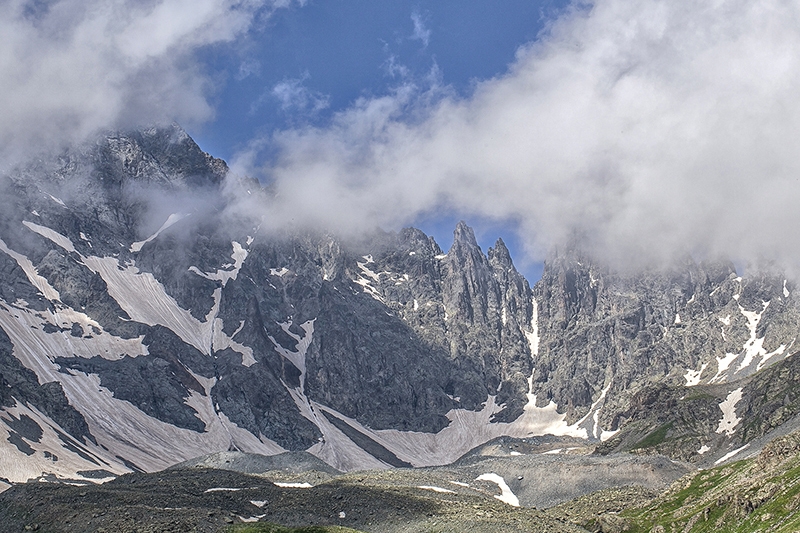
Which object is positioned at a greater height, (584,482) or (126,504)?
(584,482)

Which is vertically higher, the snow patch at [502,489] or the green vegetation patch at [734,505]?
the snow patch at [502,489]

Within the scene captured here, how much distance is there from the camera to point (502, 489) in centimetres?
15875

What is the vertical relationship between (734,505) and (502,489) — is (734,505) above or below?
below

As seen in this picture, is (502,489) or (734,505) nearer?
(734,505)

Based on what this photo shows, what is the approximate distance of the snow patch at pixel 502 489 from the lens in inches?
5935

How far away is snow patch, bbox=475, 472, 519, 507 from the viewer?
495ft

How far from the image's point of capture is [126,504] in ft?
310

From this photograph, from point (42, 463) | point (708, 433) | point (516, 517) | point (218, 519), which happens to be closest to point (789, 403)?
point (708, 433)

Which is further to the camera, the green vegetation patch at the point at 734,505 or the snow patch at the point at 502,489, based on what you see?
the snow patch at the point at 502,489

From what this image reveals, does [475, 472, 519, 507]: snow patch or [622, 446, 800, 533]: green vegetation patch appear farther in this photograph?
[475, 472, 519, 507]: snow patch

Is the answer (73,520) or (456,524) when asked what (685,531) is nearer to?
(456,524)

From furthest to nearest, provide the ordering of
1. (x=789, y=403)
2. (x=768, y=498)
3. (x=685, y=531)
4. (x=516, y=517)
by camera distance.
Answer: (x=789, y=403) → (x=516, y=517) → (x=685, y=531) → (x=768, y=498)

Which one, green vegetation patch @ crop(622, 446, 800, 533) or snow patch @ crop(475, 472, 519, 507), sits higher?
snow patch @ crop(475, 472, 519, 507)

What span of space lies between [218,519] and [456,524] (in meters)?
28.3
